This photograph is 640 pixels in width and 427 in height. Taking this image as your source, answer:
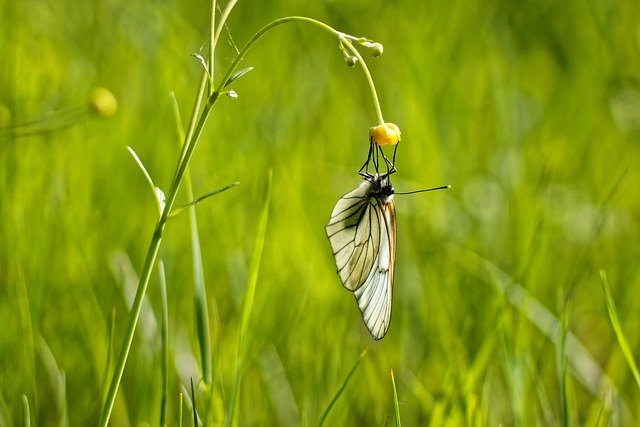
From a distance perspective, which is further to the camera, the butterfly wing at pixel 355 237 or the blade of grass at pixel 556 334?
the blade of grass at pixel 556 334

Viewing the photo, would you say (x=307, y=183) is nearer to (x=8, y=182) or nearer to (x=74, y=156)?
(x=74, y=156)

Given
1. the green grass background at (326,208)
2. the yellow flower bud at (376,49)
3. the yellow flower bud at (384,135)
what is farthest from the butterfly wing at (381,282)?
the yellow flower bud at (376,49)

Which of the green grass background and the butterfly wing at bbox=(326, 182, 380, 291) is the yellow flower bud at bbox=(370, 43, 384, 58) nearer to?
the green grass background

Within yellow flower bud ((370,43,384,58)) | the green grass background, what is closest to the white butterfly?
the green grass background

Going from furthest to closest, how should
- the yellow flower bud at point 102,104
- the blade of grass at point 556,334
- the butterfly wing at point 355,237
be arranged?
1. the blade of grass at point 556,334
2. the yellow flower bud at point 102,104
3. the butterfly wing at point 355,237

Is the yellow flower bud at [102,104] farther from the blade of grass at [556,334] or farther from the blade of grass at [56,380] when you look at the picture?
the blade of grass at [556,334]

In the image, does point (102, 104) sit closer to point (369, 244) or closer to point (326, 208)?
point (369, 244)

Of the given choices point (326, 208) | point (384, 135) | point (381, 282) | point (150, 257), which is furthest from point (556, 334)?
point (150, 257)

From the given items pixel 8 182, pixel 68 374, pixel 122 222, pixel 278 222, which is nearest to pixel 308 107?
pixel 278 222
